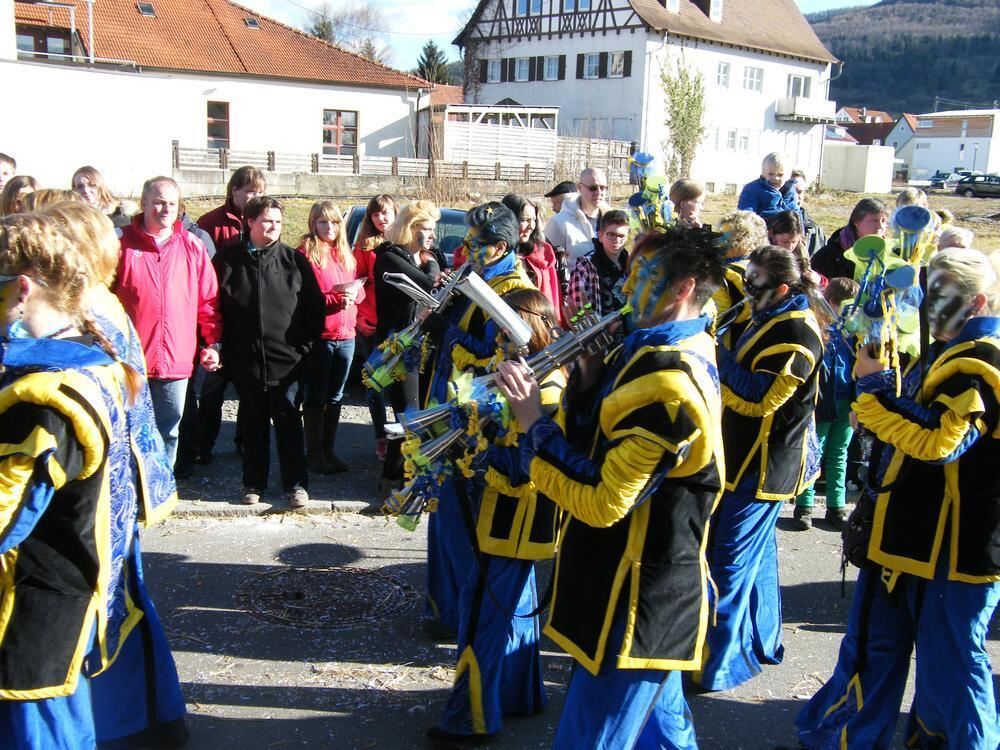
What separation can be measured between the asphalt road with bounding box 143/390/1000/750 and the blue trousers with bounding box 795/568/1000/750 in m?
0.55

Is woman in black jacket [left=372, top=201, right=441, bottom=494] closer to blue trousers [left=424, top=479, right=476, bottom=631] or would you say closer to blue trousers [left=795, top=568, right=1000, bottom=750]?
blue trousers [left=424, top=479, right=476, bottom=631]

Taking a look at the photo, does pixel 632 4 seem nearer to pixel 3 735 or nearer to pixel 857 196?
pixel 857 196

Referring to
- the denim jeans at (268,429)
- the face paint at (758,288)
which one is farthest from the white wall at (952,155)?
the face paint at (758,288)

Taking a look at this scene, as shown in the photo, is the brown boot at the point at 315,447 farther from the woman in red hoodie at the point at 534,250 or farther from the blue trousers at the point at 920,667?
the blue trousers at the point at 920,667

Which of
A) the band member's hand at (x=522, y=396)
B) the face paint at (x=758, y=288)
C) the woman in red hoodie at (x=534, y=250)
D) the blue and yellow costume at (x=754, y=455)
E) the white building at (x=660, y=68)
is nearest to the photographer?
the band member's hand at (x=522, y=396)

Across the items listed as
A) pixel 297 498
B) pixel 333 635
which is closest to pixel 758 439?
pixel 333 635

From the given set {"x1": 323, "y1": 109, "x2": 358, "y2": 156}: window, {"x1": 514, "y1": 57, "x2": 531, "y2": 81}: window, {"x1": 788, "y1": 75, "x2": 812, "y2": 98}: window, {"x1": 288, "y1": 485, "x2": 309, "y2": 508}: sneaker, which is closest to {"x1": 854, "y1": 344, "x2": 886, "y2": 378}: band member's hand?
{"x1": 288, "y1": 485, "x2": 309, "y2": 508}: sneaker

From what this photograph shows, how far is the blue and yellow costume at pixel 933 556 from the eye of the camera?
3.06 meters

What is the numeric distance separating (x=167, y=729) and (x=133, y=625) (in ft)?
1.78

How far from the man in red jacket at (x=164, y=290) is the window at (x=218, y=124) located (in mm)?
32058

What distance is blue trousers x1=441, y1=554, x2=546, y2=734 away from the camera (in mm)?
3627

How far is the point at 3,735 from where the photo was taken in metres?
2.74

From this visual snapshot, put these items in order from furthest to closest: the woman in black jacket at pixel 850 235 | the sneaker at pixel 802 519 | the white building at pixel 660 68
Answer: the white building at pixel 660 68 → the woman in black jacket at pixel 850 235 → the sneaker at pixel 802 519

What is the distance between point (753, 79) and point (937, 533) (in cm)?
4922
